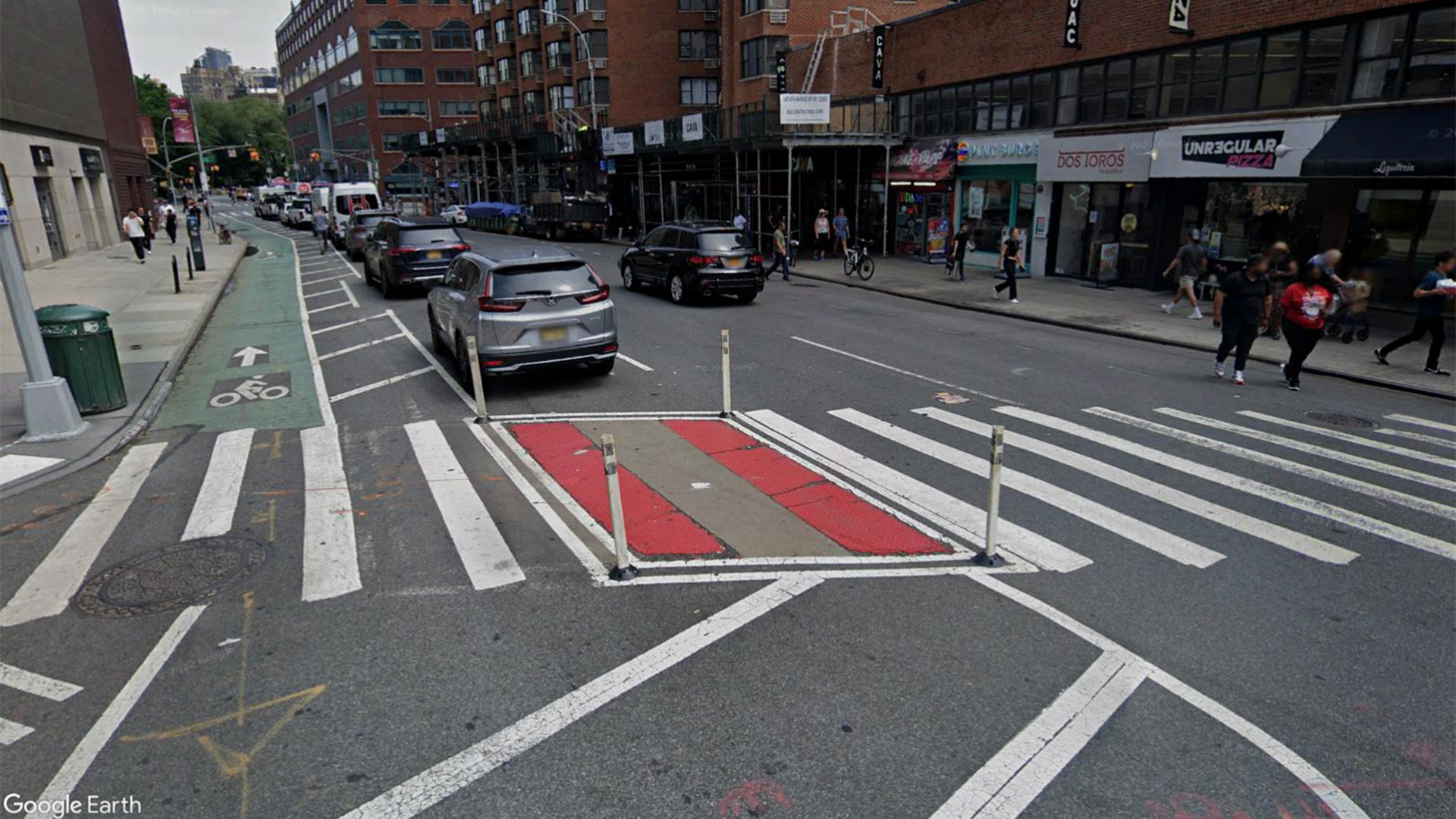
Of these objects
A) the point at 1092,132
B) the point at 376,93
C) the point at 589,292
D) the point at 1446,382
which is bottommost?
the point at 1446,382

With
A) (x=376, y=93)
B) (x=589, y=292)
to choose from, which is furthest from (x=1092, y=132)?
(x=376, y=93)

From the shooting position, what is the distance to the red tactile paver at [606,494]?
649cm

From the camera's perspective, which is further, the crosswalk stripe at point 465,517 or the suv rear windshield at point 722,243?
the suv rear windshield at point 722,243

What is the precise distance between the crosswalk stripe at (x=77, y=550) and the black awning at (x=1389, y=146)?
1930 cm

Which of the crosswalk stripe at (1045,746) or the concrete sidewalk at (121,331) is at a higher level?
the concrete sidewalk at (121,331)

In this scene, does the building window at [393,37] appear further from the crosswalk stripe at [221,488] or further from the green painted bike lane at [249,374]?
the crosswalk stripe at [221,488]

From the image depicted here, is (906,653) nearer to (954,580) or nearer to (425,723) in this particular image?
(954,580)

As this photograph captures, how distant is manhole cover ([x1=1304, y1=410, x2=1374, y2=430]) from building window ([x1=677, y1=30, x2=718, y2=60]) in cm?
5102

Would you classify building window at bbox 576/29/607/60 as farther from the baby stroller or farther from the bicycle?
the baby stroller

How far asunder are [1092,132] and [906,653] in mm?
20806

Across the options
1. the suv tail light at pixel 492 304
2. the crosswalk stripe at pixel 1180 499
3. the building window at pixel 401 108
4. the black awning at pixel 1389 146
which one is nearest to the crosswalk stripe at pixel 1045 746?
the crosswalk stripe at pixel 1180 499

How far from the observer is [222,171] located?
13750 cm

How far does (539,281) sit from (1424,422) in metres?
11.0

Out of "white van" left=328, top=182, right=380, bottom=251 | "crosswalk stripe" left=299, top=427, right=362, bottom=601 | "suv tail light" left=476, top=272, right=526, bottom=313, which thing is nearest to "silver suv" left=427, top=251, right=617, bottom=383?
"suv tail light" left=476, top=272, right=526, bottom=313
